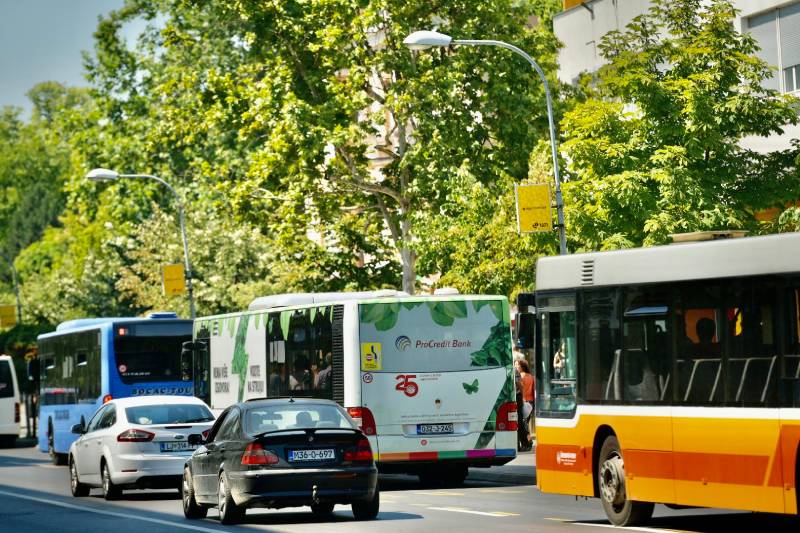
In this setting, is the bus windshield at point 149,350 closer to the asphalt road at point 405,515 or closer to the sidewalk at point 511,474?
the asphalt road at point 405,515

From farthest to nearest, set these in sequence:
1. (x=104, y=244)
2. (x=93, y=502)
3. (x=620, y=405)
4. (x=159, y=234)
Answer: (x=104, y=244)
(x=159, y=234)
(x=93, y=502)
(x=620, y=405)

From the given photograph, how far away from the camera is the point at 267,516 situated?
21.2 metres

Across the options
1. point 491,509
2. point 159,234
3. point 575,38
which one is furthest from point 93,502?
point 159,234

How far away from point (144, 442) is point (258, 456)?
6.55 meters

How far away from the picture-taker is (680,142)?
2989 centimetres

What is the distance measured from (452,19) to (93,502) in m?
23.6

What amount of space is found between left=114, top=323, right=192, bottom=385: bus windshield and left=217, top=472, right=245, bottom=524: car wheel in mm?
17536

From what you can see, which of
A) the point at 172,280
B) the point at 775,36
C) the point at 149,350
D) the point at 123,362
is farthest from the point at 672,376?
the point at 172,280

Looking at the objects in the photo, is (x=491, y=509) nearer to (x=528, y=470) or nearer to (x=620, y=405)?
(x=620, y=405)

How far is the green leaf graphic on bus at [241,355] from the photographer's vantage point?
30.9 m

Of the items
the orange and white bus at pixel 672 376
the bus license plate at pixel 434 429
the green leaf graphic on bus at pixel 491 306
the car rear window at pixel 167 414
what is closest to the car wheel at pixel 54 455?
the car rear window at pixel 167 414

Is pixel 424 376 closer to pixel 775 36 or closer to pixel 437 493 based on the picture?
pixel 437 493

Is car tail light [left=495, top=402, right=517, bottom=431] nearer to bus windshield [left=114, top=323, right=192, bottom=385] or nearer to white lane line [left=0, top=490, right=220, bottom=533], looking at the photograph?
white lane line [left=0, top=490, right=220, bottom=533]

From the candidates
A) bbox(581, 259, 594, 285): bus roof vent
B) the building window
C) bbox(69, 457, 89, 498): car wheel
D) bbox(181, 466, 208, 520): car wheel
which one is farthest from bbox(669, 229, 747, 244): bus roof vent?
the building window
